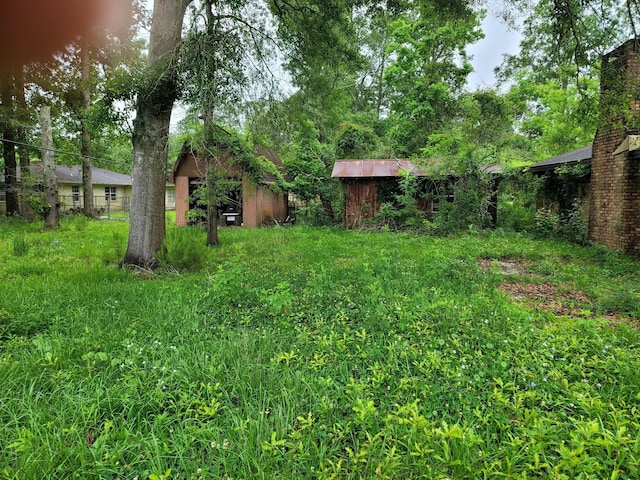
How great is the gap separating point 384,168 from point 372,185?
891mm

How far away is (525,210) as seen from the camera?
1392 centimetres

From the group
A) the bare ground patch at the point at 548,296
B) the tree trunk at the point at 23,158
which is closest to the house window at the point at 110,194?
the tree trunk at the point at 23,158

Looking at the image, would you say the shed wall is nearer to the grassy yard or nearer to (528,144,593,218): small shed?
(528,144,593,218): small shed

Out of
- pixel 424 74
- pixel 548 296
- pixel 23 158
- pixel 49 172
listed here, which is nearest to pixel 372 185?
pixel 548 296

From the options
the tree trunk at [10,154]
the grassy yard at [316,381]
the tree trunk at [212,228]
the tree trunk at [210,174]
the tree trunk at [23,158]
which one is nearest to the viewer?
the grassy yard at [316,381]

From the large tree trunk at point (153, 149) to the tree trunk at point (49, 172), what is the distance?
895 cm

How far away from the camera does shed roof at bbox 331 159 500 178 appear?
1320 centimetres

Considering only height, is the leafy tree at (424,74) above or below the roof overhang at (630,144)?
above

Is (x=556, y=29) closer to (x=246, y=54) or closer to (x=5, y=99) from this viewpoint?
(x=246, y=54)

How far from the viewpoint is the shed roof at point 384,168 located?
13.2m

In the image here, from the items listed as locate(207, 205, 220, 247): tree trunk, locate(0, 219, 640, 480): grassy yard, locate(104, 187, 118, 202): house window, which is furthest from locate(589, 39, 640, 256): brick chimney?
locate(104, 187, 118, 202): house window

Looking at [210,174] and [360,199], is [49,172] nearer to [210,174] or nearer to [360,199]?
[210,174]

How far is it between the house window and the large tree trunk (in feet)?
85.7

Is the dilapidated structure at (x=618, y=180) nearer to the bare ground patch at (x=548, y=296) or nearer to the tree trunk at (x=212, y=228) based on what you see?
the bare ground patch at (x=548, y=296)
